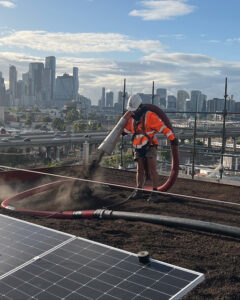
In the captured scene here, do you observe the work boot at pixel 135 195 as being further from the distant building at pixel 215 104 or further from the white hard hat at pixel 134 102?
the distant building at pixel 215 104

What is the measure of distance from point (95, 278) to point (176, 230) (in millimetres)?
2788

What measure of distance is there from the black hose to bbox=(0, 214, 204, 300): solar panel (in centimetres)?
213

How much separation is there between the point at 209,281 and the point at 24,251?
7.18 feet

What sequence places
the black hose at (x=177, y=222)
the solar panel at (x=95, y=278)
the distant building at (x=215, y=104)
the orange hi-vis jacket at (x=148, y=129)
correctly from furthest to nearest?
the distant building at (x=215, y=104) < the orange hi-vis jacket at (x=148, y=129) < the black hose at (x=177, y=222) < the solar panel at (x=95, y=278)

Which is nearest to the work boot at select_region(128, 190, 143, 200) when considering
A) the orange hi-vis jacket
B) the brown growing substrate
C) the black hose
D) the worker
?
the worker

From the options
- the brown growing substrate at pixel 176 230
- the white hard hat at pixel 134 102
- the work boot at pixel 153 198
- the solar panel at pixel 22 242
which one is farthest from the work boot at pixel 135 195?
the solar panel at pixel 22 242

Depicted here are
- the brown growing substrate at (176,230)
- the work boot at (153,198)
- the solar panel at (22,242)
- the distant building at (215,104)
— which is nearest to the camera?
the solar panel at (22,242)

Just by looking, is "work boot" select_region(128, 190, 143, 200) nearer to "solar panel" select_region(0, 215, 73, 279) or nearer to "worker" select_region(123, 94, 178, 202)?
"worker" select_region(123, 94, 178, 202)

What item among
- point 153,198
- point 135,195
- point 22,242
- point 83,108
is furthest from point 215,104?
point 83,108

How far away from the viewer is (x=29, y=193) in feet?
27.8

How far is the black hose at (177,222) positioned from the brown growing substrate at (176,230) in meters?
0.11

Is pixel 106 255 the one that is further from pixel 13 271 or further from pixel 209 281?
pixel 209 281

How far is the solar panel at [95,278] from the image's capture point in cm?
325

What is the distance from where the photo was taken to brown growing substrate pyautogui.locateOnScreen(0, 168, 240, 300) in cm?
445
